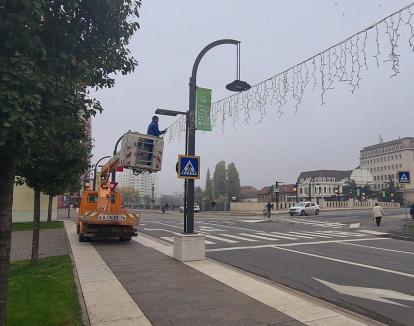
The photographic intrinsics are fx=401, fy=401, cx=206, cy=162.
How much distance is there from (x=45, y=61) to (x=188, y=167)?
7460 millimetres

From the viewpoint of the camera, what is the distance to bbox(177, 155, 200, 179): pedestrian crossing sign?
442 inches

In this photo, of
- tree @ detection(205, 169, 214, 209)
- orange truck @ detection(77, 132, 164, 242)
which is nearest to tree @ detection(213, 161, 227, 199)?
tree @ detection(205, 169, 214, 209)

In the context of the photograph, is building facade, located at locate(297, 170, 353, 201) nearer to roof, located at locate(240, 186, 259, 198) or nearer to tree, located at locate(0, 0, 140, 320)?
roof, located at locate(240, 186, 259, 198)

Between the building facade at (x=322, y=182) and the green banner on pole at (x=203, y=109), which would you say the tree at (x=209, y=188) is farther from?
the green banner on pole at (x=203, y=109)

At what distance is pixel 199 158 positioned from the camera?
37.9 feet

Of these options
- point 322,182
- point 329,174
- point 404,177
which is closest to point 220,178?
point 322,182

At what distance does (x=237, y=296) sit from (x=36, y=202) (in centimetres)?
707

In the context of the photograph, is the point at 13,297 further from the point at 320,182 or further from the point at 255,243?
the point at 320,182

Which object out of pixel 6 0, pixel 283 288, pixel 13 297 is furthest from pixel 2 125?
pixel 283 288

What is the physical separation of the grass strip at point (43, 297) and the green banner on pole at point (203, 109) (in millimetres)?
5253

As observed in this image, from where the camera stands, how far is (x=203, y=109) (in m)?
11.8

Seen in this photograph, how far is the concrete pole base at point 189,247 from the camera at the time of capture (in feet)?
36.2

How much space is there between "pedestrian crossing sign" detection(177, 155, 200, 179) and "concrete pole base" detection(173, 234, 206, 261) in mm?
1670

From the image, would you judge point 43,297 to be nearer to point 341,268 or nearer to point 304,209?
point 341,268
